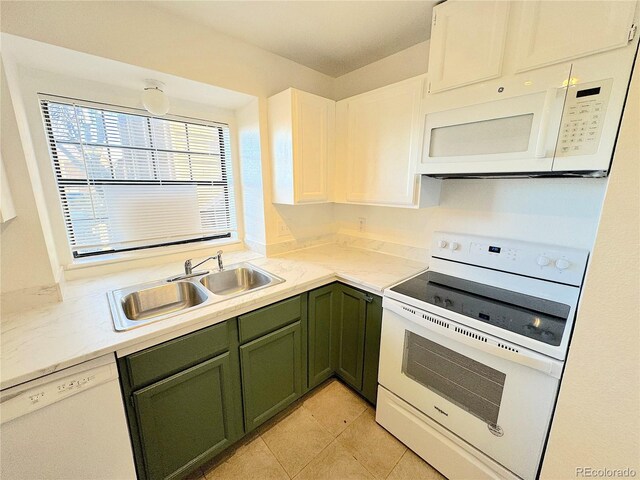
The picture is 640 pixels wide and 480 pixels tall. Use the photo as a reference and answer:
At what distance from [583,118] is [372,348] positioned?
1542 mm

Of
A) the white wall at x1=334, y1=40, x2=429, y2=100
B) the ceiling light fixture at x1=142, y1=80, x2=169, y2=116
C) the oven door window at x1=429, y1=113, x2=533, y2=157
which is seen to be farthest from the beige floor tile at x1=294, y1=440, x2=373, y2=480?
the white wall at x1=334, y1=40, x2=429, y2=100

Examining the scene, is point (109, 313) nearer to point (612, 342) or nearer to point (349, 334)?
point (349, 334)

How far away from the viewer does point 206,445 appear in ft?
4.43

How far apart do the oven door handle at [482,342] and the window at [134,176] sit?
5.64ft

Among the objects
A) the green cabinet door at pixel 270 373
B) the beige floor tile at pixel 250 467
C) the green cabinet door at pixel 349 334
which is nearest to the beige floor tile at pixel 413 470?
the green cabinet door at pixel 349 334

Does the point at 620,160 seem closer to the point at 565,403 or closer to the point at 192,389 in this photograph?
the point at 565,403

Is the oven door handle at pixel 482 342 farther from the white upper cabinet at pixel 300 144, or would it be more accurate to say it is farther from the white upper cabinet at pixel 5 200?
the white upper cabinet at pixel 5 200

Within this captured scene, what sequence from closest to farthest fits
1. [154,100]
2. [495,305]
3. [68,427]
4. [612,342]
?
[612,342] < [68,427] < [495,305] < [154,100]

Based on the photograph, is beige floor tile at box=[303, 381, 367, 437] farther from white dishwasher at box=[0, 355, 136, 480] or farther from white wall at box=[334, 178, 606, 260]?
white wall at box=[334, 178, 606, 260]

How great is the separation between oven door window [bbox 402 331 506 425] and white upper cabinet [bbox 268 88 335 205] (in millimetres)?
1246

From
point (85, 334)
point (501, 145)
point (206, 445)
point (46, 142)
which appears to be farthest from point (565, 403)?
point (46, 142)

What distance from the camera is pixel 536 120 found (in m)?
1.11

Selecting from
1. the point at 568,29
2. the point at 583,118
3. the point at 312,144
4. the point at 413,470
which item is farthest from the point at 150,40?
the point at 413,470

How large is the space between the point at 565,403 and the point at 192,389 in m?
1.50
